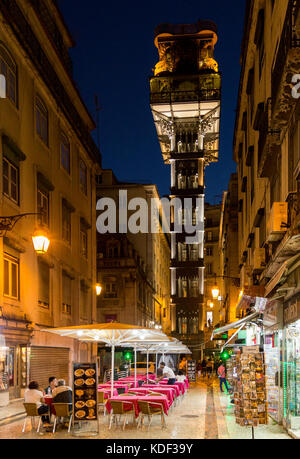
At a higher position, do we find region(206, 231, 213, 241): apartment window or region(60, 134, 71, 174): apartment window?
region(206, 231, 213, 241): apartment window

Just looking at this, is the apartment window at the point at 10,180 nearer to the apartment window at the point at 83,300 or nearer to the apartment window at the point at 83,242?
the apartment window at the point at 83,242

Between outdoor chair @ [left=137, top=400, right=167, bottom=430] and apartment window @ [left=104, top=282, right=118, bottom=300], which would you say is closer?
outdoor chair @ [left=137, top=400, right=167, bottom=430]

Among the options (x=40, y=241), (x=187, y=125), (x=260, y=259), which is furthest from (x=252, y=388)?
(x=187, y=125)

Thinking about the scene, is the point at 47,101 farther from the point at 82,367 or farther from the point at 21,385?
the point at 82,367

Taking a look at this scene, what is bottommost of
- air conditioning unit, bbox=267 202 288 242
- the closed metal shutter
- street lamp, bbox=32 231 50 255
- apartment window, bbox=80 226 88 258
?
the closed metal shutter

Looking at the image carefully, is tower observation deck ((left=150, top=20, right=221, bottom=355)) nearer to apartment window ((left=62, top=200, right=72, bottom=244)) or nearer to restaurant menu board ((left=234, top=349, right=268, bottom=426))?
apartment window ((left=62, top=200, right=72, bottom=244))

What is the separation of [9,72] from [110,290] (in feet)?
114

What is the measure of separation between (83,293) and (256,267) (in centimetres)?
1630

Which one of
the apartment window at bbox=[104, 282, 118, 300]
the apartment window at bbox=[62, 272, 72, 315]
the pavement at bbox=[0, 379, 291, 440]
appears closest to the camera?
the pavement at bbox=[0, 379, 291, 440]

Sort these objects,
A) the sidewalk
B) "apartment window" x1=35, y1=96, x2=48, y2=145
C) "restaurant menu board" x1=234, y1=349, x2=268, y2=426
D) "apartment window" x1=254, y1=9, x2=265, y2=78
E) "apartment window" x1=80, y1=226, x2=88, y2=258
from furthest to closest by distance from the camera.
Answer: "apartment window" x1=80, y1=226, x2=88, y2=258 < "apartment window" x1=35, y1=96, x2=48, y2=145 < "apartment window" x1=254, y1=9, x2=265, y2=78 < the sidewalk < "restaurant menu board" x1=234, y1=349, x2=268, y2=426

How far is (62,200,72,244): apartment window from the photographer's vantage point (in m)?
29.8

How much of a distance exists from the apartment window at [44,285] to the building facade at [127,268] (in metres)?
28.1

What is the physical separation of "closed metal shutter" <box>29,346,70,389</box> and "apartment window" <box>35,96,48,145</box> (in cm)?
947

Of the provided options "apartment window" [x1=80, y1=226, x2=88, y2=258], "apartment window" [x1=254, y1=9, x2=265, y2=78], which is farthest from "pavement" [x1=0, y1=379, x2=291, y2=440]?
"apartment window" [x1=80, y1=226, x2=88, y2=258]
